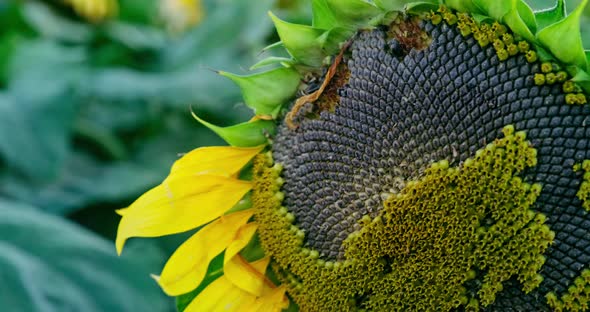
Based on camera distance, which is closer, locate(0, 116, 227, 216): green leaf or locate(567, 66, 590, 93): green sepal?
locate(567, 66, 590, 93): green sepal

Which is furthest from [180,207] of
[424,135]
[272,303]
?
[424,135]

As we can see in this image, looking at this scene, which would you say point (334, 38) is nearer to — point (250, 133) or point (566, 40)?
point (250, 133)

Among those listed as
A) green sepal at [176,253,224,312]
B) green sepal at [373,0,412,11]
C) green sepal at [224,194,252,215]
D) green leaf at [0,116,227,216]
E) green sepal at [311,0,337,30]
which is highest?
green sepal at [373,0,412,11]

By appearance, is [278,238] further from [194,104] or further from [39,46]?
[39,46]

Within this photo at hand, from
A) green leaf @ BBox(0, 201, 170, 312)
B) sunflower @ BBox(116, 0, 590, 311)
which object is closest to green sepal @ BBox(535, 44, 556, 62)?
sunflower @ BBox(116, 0, 590, 311)

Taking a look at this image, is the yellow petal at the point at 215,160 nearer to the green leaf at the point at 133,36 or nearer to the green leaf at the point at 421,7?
the green leaf at the point at 421,7

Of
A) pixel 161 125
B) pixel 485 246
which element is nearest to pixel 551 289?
pixel 485 246

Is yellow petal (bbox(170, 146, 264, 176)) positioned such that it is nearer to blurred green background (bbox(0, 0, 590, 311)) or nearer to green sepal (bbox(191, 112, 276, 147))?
green sepal (bbox(191, 112, 276, 147))
